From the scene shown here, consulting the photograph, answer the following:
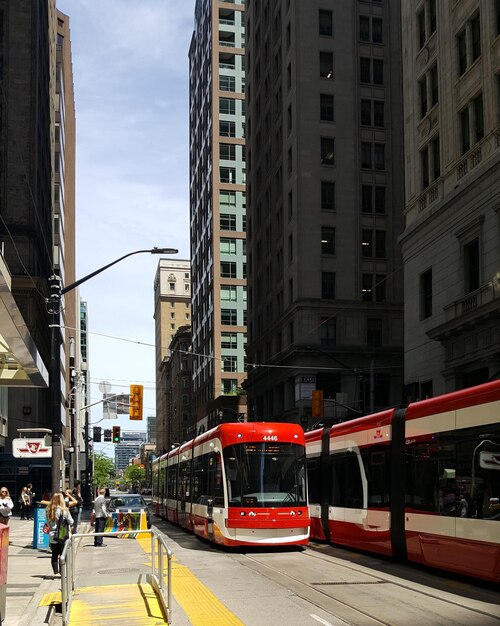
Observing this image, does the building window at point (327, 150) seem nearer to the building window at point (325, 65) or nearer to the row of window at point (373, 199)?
the row of window at point (373, 199)

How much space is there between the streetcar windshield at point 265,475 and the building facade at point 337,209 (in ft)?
127

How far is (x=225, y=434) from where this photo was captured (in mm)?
Answer: 23797

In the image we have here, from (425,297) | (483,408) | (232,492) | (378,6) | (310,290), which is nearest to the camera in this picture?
(483,408)

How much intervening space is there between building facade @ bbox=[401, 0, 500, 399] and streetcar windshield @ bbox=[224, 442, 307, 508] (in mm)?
11427

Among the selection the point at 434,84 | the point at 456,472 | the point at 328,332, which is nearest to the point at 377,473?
the point at 456,472

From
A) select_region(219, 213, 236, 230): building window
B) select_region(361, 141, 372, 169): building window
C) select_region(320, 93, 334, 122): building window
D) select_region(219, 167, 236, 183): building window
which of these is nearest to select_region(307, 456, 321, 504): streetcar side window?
select_region(361, 141, 372, 169): building window

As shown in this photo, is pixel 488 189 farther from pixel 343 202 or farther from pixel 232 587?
pixel 343 202

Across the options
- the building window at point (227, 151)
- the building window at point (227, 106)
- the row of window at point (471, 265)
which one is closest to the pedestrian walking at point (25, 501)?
the row of window at point (471, 265)

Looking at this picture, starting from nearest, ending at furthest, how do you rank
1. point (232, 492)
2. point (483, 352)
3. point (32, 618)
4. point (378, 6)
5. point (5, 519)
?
1. point (32, 618)
2. point (232, 492)
3. point (5, 519)
4. point (483, 352)
5. point (378, 6)

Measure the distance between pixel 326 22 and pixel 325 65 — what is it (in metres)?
3.53

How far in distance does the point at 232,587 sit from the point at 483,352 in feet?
69.0

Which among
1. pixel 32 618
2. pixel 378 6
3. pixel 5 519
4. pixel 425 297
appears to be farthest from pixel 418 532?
pixel 378 6

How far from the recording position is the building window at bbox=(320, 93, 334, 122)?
224 feet

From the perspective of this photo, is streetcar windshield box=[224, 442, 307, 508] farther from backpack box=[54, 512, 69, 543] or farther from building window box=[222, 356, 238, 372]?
building window box=[222, 356, 238, 372]
